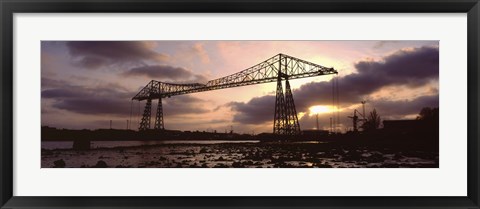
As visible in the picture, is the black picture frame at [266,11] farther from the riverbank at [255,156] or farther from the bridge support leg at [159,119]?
the bridge support leg at [159,119]

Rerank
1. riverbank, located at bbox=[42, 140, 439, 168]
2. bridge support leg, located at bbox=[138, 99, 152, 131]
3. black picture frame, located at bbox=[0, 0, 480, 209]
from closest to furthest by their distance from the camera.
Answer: black picture frame, located at bbox=[0, 0, 480, 209]
riverbank, located at bbox=[42, 140, 439, 168]
bridge support leg, located at bbox=[138, 99, 152, 131]

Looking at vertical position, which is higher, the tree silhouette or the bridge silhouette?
the bridge silhouette

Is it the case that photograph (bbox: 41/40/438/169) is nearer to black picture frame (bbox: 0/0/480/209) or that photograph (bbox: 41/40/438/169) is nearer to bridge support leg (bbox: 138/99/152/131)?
bridge support leg (bbox: 138/99/152/131)

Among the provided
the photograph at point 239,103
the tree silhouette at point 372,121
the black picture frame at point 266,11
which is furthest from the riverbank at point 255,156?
the black picture frame at point 266,11

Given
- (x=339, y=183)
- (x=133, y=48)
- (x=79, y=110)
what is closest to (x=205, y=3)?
(x=133, y=48)

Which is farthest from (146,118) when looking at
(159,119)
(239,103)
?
(239,103)

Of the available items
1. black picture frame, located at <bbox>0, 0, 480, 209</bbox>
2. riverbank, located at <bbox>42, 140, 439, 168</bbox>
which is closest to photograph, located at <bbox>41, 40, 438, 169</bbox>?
riverbank, located at <bbox>42, 140, 439, 168</bbox>
